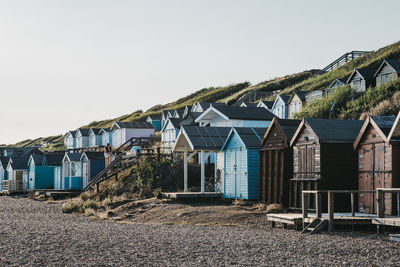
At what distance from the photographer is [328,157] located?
23.0m

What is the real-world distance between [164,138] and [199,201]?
111 ft

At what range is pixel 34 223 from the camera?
2527 centimetres

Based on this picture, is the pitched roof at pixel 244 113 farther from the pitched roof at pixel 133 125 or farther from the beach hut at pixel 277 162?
the pitched roof at pixel 133 125

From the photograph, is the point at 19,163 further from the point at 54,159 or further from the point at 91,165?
the point at 91,165

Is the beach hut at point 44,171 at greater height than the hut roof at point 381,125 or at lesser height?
lesser

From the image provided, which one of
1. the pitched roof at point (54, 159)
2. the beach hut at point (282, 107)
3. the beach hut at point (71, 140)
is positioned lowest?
the pitched roof at point (54, 159)

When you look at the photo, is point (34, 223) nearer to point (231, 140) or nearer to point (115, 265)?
point (231, 140)

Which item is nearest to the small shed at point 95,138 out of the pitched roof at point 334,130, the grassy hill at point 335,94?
the grassy hill at point 335,94

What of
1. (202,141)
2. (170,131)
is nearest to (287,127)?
(202,141)

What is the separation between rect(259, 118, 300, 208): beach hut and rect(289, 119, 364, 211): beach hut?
4.13 ft

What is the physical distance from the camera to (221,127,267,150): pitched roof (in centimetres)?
2877

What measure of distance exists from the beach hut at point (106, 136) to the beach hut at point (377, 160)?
65.4 metres

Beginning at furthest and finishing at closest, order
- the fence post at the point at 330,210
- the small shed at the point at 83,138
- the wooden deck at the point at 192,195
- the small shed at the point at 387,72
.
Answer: the small shed at the point at 83,138, the small shed at the point at 387,72, the wooden deck at the point at 192,195, the fence post at the point at 330,210

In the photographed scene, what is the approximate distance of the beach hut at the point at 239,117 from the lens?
4319 centimetres
